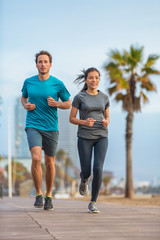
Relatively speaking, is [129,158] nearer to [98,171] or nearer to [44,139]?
[44,139]

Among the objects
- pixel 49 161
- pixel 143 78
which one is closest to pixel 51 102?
pixel 49 161

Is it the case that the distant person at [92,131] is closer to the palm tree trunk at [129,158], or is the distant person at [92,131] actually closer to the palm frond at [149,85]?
the palm tree trunk at [129,158]

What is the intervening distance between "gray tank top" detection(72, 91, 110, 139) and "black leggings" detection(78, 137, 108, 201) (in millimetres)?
82

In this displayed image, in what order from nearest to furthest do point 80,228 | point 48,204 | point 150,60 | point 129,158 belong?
point 80,228, point 48,204, point 150,60, point 129,158

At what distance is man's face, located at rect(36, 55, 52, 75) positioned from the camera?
7344mm

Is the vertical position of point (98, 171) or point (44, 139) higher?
point (44, 139)

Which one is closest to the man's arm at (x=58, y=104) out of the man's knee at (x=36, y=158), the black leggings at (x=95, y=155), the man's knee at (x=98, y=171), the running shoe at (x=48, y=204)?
the black leggings at (x=95, y=155)

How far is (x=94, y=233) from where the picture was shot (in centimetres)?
430

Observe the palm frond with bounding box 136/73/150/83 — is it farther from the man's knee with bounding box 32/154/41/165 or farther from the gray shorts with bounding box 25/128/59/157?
the man's knee with bounding box 32/154/41/165

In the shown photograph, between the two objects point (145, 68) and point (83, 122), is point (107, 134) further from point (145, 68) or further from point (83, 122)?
point (145, 68)

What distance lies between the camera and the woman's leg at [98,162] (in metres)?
6.69

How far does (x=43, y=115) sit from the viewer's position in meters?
7.14

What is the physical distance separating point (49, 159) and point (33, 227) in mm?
2601

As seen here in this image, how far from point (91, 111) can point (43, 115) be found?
741mm
